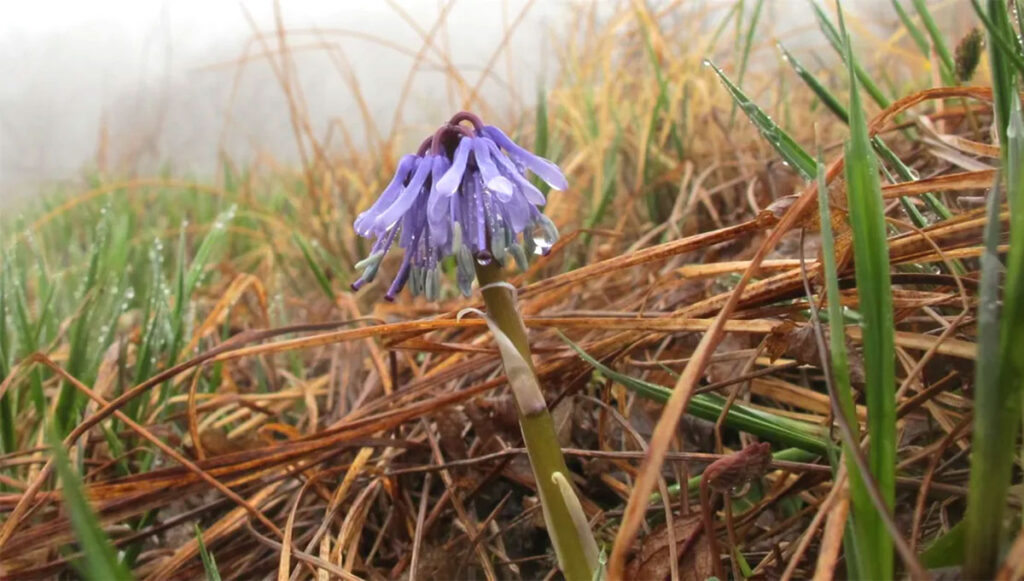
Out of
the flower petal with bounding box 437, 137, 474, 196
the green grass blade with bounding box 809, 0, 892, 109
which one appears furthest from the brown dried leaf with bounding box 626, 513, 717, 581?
the green grass blade with bounding box 809, 0, 892, 109

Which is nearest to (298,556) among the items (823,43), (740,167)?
(740,167)

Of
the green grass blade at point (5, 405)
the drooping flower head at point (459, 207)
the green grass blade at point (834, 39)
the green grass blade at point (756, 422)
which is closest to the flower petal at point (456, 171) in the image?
the drooping flower head at point (459, 207)

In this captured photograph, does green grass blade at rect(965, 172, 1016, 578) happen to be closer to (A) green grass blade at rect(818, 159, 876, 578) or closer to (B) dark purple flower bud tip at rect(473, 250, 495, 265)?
(A) green grass blade at rect(818, 159, 876, 578)

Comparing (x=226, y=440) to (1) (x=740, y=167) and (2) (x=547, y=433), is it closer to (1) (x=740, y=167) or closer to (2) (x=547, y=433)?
(2) (x=547, y=433)

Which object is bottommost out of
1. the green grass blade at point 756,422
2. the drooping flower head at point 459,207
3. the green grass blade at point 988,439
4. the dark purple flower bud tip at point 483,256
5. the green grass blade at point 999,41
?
the green grass blade at point 756,422

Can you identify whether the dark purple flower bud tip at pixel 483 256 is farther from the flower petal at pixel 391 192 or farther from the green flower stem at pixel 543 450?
the flower petal at pixel 391 192

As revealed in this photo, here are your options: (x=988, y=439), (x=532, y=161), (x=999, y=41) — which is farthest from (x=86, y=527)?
(x=999, y=41)
